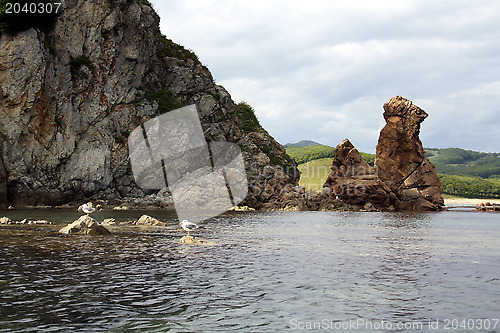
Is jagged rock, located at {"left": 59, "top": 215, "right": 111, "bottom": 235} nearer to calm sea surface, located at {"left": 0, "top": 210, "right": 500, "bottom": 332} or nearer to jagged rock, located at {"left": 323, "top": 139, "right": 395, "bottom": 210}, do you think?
calm sea surface, located at {"left": 0, "top": 210, "right": 500, "bottom": 332}

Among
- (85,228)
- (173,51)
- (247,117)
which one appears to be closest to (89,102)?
(173,51)

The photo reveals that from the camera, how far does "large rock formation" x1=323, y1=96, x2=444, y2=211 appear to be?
109m

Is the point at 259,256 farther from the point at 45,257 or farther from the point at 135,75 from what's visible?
the point at 135,75

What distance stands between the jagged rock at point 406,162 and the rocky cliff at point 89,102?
31.5 m

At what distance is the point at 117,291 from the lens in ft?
56.2

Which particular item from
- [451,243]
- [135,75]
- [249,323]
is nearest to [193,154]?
[135,75]

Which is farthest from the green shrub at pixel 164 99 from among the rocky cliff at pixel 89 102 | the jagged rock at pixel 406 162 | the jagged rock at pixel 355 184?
the jagged rock at pixel 406 162

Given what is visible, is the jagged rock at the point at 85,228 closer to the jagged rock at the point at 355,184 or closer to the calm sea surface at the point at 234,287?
the calm sea surface at the point at 234,287

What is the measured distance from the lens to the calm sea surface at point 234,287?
540 inches

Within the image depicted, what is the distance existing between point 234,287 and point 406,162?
111773 mm

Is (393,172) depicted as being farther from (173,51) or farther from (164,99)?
(173,51)

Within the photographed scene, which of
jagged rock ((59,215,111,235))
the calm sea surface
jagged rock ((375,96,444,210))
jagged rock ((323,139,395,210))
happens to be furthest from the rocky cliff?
the calm sea surface

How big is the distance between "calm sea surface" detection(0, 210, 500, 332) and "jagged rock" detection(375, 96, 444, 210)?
87.6m

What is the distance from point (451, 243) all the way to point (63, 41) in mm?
84300
